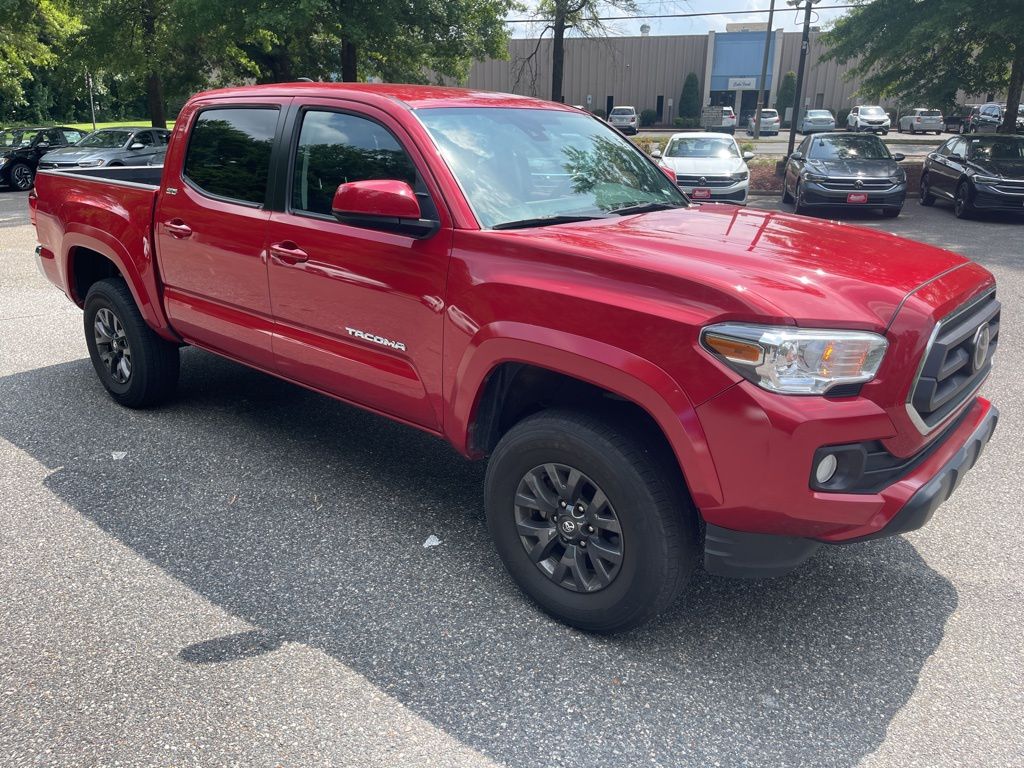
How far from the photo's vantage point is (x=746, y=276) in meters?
2.64

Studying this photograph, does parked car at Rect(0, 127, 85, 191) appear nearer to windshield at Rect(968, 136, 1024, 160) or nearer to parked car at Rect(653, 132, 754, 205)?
parked car at Rect(653, 132, 754, 205)

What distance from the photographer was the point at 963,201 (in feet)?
49.1

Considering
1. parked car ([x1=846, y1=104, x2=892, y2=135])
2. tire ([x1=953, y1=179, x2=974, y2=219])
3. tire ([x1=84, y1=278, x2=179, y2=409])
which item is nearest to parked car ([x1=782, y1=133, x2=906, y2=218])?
tire ([x1=953, y1=179, x2=974, y2=219])

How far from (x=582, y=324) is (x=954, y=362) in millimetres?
1254

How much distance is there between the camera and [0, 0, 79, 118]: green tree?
22422 millimetres

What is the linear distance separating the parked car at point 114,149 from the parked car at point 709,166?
35.6 feet

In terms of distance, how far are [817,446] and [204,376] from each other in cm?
476

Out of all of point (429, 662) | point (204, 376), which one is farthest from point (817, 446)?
point (204, 376)

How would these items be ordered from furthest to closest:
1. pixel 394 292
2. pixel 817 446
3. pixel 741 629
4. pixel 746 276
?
1. pixel 394 292
2. pixel 741 629
3. pixel 746 276
4. pixel 817 446

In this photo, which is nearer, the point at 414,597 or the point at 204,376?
the point at 414,597

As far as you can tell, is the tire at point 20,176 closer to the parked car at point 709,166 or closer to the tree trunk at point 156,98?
the tree trunk at point 156,98

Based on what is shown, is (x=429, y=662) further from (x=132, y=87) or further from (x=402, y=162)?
(x=132, y=87)

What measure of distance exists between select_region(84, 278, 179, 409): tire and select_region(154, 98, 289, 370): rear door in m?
0.43

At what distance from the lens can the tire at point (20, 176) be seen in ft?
65.4
